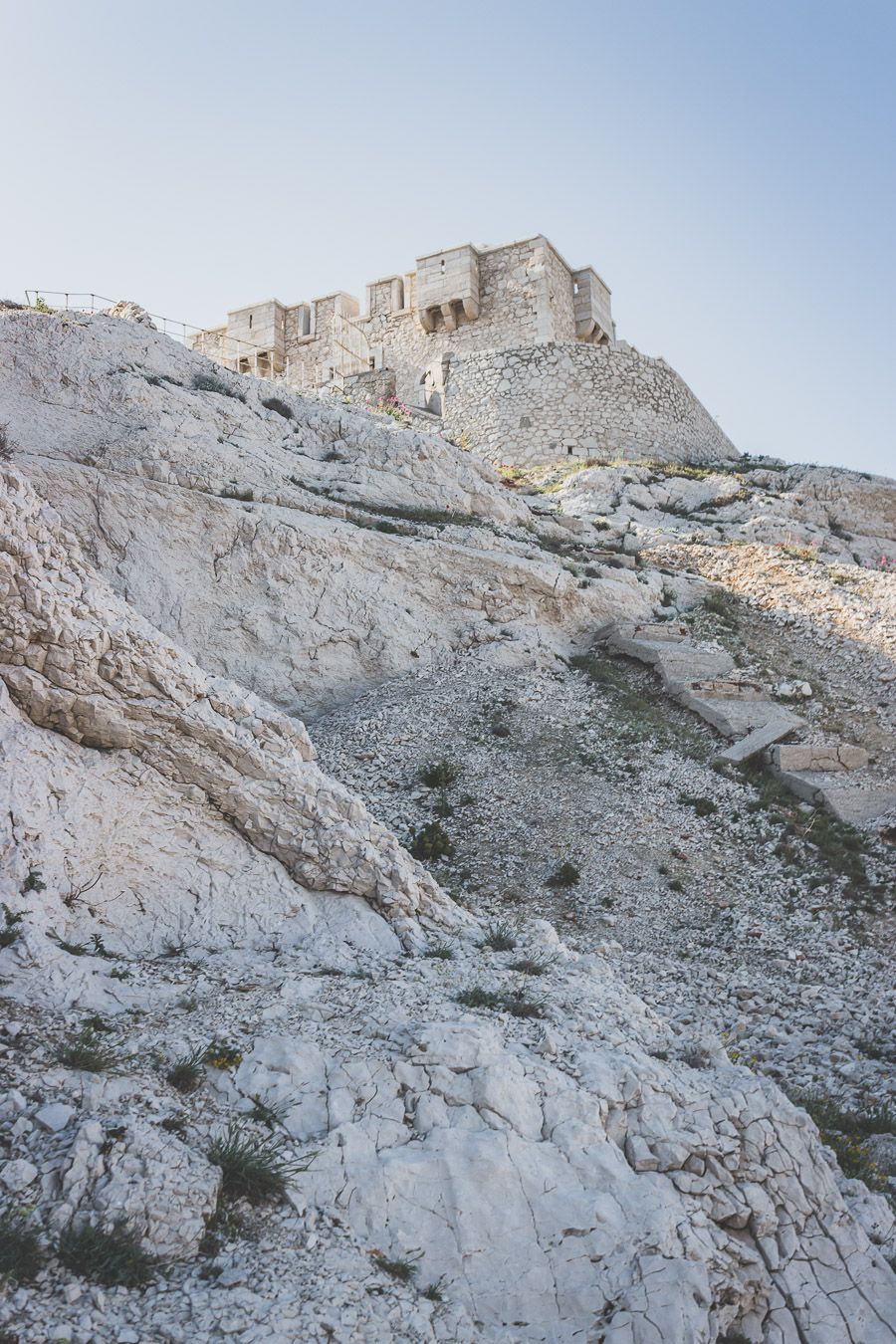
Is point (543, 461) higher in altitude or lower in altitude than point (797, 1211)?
higher

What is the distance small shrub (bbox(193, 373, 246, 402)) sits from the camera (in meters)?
18.2

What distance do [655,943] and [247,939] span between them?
209 inches

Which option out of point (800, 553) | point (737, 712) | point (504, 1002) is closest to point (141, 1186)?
point (504, 1002)

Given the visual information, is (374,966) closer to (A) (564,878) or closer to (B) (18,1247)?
(B) (18,1247)

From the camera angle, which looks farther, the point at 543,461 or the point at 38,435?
the point at 543,461

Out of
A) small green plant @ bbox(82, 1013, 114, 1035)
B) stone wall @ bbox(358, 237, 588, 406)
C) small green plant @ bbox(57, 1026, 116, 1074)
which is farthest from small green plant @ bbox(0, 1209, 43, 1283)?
stone wall @ bbox(358, 237, 588, 406)

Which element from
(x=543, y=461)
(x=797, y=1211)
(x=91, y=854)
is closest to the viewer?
(x=797, y=1211)

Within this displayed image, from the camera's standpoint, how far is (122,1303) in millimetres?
3818

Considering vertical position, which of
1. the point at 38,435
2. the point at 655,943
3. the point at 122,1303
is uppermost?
the point at 38,435

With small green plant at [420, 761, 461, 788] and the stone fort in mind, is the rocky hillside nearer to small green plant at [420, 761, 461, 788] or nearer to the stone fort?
small green plant at [420, 761, 461, 788]

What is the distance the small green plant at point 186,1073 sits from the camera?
16.5 feet

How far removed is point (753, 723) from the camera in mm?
15578

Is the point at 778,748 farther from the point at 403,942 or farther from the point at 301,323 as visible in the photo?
the point at 301,323

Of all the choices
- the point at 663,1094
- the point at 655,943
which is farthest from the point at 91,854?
the point at 655,943
